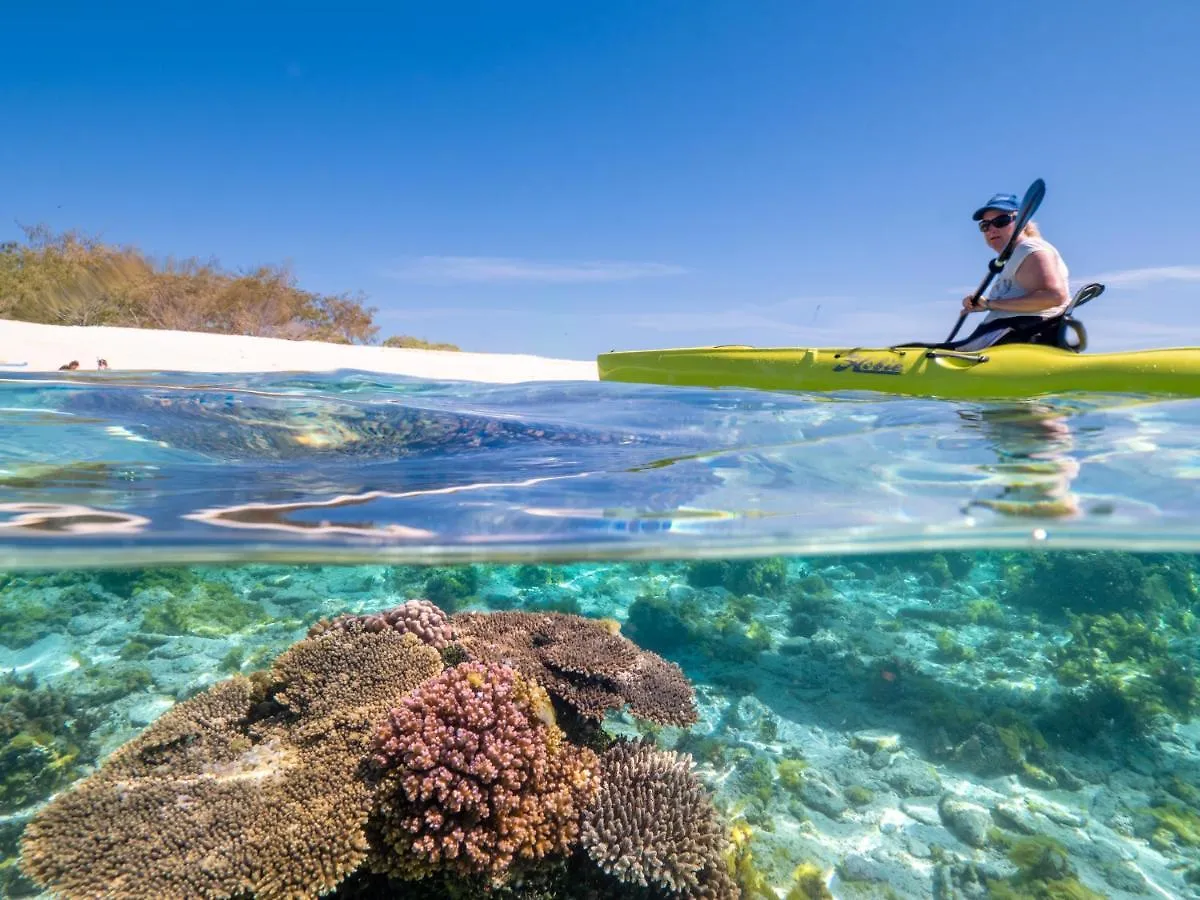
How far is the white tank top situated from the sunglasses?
456mm

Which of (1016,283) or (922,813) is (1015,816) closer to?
(922,813)

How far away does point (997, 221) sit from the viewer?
305 inches

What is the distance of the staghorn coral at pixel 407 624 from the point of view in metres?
5.42

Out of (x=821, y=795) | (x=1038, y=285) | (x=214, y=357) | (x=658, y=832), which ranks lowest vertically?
(x=821, y=795)

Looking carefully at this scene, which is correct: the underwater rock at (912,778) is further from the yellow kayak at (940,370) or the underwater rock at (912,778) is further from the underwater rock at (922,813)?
the yellow kayak at (940,370)

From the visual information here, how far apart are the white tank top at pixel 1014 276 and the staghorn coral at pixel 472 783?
6.96 m

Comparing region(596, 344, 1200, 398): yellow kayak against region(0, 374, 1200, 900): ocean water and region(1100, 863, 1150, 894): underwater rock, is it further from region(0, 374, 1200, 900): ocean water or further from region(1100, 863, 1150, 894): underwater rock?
region(1100, 863, 1150, 894): underwater rock

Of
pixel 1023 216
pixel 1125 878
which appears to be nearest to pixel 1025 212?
pixel 1023 216

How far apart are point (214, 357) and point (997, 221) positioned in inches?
561

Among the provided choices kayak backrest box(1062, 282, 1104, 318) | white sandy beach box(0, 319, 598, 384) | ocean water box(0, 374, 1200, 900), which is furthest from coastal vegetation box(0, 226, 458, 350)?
kayak backrest box(1062, 282, 1104, 318)

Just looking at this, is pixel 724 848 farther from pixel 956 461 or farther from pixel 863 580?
pixel 863 580

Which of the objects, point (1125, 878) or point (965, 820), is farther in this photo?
point (965, 820)

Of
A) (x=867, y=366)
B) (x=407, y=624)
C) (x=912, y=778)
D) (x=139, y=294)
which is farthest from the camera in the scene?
(x=139, y=294)

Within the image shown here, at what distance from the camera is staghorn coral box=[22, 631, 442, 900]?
3.54 m
